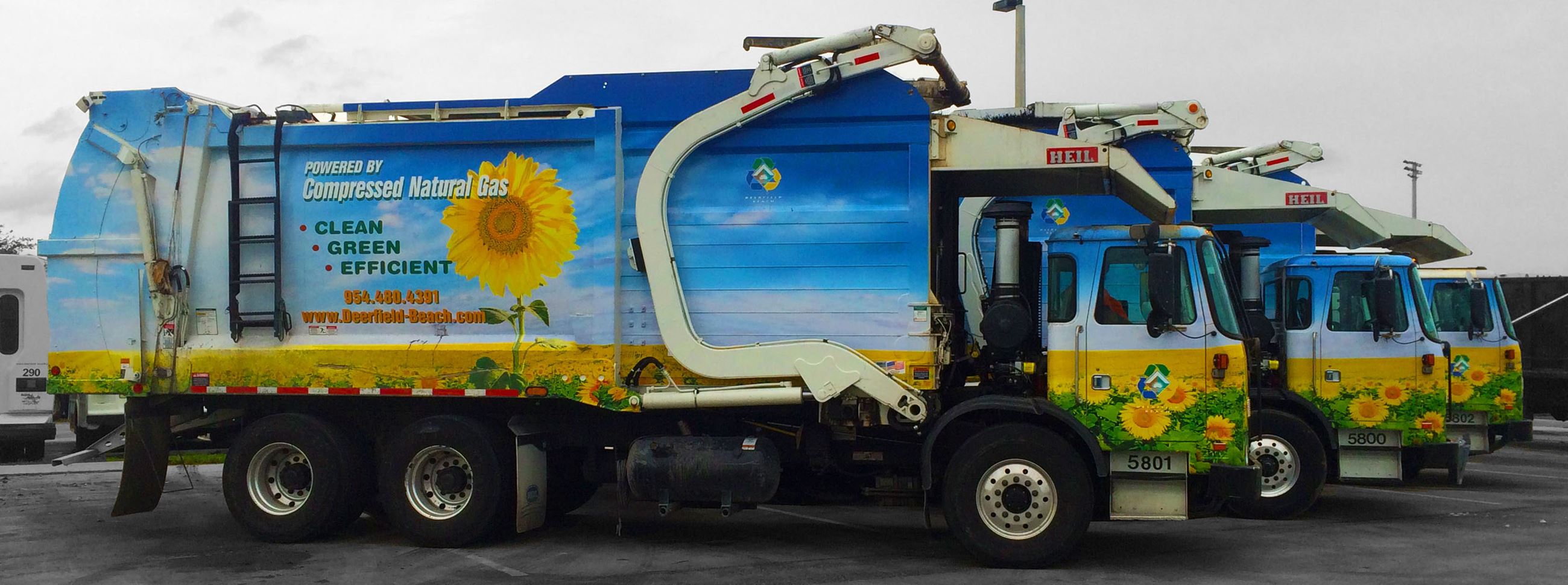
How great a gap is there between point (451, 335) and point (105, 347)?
2.68 meters

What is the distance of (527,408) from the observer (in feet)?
31.1

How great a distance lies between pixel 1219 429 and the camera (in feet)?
27.6

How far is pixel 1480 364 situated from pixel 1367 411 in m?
3.14

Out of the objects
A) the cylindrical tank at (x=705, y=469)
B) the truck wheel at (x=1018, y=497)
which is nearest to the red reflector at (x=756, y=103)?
the cylindrical tank at (x=705, y=469)

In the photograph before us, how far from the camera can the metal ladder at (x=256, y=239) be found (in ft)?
31.3

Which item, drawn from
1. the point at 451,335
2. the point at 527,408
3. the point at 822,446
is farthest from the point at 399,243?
the point at 822,446

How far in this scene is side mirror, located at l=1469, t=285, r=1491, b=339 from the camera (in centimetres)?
1396

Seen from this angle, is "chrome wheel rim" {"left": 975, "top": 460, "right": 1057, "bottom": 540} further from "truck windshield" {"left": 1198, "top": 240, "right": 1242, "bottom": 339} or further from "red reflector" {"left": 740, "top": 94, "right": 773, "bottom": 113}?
"red reflector" {"left": 740, "top": 94, "right": 773, "bottom": 113}

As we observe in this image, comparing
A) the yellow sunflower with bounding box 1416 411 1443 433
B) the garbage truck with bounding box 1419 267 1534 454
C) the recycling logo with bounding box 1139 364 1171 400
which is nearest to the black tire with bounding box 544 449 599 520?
the recycling logo with bounding box 1139 364 1171 400

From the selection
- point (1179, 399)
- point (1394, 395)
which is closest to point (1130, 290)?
point (1179, 399)

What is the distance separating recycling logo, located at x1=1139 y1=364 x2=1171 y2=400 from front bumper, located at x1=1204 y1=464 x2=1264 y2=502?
591 mm

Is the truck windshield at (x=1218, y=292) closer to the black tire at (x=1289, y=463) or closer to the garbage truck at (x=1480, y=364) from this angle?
the black tire at (x=1289, y=463)

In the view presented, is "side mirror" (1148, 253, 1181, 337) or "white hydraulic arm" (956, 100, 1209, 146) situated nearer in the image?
"side mirror" (1148, 253, 1181, 337)

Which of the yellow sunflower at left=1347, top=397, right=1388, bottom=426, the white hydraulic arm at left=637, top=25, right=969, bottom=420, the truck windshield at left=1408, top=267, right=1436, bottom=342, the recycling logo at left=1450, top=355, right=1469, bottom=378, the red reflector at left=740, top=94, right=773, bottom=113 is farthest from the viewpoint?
the recycling logo at left=1450, top=355, right=1469, bottom=378
